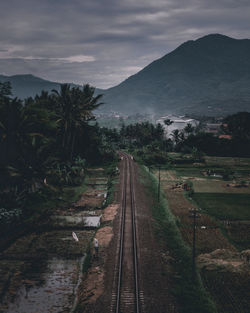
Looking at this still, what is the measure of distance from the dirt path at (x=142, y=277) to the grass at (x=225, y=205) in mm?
12973

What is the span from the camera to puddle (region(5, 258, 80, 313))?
811 inches

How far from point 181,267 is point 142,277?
4.00 meters

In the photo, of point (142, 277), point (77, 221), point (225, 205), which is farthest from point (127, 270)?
point (225, 205)

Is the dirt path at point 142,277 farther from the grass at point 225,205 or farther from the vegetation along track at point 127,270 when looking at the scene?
the grass at point 225,205

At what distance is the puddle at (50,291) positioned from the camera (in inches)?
811

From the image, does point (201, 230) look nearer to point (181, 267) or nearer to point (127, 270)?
point (181, 267)

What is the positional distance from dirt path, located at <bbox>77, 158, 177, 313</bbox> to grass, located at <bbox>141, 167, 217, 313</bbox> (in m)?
0.73

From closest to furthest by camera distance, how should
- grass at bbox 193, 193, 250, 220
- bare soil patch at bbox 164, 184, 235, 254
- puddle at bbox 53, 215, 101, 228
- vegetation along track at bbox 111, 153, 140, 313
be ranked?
vegetation along track at bbox 111, 153, 140, 313
bare soil patch at bbox 164, 184, 235, 254
puddle at bbox 53, 215, 101, 228
grass at bbox 193, 193, 250, 220

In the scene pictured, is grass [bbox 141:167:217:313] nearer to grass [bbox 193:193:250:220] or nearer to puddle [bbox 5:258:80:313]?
grass [bbox 193:193:250:220]

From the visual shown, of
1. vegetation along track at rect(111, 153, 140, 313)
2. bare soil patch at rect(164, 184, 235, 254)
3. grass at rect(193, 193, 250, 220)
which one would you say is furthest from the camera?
grass at rect(193, 193, 250, 220)

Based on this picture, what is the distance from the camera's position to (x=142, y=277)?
24.2 meters

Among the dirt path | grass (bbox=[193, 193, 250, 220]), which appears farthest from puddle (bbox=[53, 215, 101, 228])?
grass (bbox=[193, 193, 250, 220])

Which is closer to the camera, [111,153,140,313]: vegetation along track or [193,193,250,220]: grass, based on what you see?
[111,153,140,313]: vegetation along track

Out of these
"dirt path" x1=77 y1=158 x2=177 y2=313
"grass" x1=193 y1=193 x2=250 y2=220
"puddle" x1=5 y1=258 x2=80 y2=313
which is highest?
"grass" x1=193 y1=193 x2=250 y2=220
